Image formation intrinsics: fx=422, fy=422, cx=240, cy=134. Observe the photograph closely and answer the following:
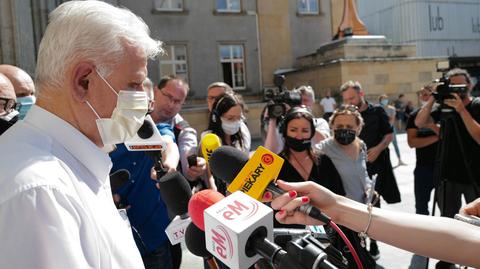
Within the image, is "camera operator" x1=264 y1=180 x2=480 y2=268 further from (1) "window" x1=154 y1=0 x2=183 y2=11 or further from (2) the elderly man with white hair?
→ (1) "window" x1=154 y1=0 x2=183 y2=11

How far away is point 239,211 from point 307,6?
22.4m

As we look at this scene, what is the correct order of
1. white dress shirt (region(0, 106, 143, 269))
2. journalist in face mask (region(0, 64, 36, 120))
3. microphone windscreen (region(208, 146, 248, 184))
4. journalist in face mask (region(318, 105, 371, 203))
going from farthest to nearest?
journalist in face mask (region(318, 105, 371, 203))
journalist in face mask (region(0, 64, 36, 120))
microphone windscreen (region(208, 146, 248, 184))
white dress shirt (region(0, 106, 143, 269))

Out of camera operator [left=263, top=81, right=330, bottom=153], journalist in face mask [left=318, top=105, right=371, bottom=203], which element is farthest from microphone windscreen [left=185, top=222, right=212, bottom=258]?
camera operator [left=263, top=81, right=330, bottom=153]

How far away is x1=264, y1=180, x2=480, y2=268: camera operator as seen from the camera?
1461 mm

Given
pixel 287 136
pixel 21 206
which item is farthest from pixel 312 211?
pixel 287 136

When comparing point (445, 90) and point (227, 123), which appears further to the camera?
point (445, 90)

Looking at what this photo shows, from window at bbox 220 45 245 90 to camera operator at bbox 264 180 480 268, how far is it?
19147 millimetres

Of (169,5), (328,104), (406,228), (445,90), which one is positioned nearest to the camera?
(406,228)

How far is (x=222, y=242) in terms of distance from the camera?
40.2 inches

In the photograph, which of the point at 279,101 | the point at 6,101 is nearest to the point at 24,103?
the point at 6,101

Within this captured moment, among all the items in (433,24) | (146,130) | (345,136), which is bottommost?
(345,136)

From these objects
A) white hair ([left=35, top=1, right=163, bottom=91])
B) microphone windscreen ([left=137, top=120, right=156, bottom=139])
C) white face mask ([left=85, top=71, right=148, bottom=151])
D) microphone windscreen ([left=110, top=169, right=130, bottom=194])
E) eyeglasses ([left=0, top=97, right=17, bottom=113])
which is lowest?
microphone windscreen ([left=110, top=169, right=130, bottom=194])

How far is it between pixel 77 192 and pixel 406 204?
18.5ft

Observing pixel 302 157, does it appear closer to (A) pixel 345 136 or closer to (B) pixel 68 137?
(A) pixel 345 136
